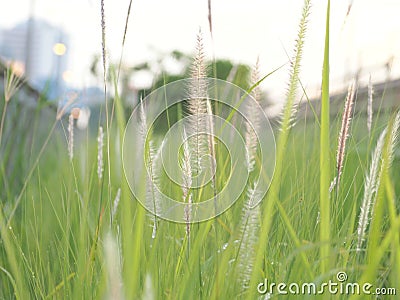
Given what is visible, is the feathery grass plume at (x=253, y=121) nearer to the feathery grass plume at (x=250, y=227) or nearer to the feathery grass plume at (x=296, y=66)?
the feathery grass plume at (x=250, y=227)

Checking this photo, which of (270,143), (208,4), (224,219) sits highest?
(208,4)

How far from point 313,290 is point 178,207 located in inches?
8.9

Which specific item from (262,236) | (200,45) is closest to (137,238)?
(262,236)

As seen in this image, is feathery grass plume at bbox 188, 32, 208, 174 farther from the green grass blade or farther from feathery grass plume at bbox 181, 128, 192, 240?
the green grass blade

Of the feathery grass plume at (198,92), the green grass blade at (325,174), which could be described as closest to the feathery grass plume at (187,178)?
the feathery grass plume at (198,92)

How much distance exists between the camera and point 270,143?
0.82m

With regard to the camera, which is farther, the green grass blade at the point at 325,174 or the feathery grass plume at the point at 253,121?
the feathery grass plume at the point at 253,121

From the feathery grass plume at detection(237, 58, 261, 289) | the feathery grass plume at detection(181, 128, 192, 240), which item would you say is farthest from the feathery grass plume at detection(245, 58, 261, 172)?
the feathery grass plume at detection(181, 128, 192, 240)

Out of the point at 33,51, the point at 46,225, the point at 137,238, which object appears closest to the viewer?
the point at 137,238

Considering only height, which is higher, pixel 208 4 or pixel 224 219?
pixel 208 4

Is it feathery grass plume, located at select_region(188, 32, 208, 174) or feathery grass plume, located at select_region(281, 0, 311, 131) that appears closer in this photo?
feathery grass plume, located at select_region(281, 0, 311, 131)

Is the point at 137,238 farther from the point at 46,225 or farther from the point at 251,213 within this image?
the point at 46,225

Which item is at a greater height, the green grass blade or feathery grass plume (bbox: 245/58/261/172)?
feathery grass plume (bbox: 245/58/261/172)

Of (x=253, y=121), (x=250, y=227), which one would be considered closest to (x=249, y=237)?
(x=250, y=227)
